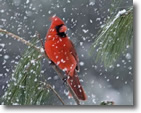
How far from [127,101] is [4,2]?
3.55ft

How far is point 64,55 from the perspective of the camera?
1.69 m

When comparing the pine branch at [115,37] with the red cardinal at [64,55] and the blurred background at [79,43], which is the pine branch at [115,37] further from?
the red cardinal at [64,55]

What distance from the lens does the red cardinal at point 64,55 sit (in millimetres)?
1678

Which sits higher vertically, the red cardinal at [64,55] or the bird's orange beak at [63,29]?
the bird's orange beak at [63,29]

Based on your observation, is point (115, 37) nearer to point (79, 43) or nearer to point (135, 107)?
point (79, 43)

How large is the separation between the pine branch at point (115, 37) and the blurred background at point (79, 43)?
61mm

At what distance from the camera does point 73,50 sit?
171cm

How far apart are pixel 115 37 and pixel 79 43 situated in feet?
0.86

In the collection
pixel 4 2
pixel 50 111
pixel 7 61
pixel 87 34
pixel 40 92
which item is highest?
pixel 4 2

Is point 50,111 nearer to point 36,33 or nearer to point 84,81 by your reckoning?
point 84,81

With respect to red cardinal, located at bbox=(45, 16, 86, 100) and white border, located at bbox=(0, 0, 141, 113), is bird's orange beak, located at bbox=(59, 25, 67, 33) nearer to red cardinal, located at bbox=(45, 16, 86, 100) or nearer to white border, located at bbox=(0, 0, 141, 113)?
red cardinal, located at bbox=(45, 16, 86, 100)

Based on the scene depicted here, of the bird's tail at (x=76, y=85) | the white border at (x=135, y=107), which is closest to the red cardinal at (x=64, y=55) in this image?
the bird's tail at (x=76, y=85)

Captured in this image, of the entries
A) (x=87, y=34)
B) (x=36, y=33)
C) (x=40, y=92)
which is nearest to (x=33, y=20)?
(x=36, y=33)

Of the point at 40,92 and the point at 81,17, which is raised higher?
the point at 81,17
